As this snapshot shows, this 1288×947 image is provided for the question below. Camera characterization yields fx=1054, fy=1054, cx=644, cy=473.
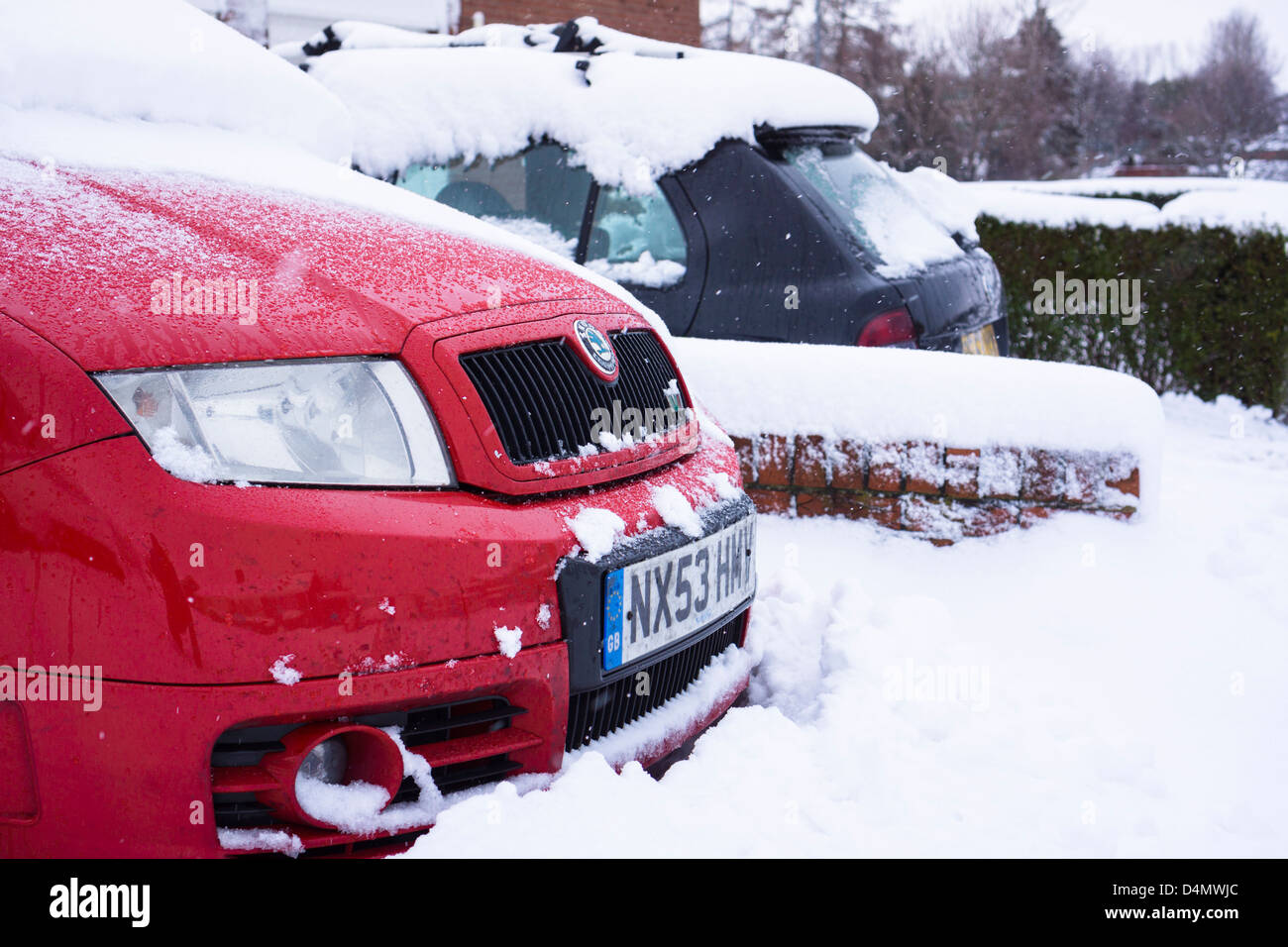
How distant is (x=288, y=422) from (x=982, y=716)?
1611 mm

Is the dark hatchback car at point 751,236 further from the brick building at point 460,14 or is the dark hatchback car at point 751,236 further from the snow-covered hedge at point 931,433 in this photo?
the brick building at point 460,14

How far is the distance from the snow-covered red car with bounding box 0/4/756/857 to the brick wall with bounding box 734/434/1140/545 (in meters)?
1.37

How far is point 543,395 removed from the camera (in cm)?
187

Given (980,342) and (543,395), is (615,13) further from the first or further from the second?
(543,395)

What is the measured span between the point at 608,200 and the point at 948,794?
2480 mm

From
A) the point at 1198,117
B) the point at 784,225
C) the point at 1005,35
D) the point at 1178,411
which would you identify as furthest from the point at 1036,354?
the point at 1198,117

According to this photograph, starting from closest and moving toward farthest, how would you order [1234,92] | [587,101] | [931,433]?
[931,433]
[587,101]
[1234,92]

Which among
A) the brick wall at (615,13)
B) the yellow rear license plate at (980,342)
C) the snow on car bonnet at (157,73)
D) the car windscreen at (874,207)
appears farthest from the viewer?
the brick wall at (615,13)

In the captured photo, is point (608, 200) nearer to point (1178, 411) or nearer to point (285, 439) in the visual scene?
point (285, 439)

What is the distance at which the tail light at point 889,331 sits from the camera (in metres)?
3.51

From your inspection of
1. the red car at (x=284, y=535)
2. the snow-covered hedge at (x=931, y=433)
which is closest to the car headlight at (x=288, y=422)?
the red car at (x=284, y=535)

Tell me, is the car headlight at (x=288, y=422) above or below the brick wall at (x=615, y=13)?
below

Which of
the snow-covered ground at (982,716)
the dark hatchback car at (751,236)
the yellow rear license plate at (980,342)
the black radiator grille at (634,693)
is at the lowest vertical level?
the snow-covered ground at (982,716)

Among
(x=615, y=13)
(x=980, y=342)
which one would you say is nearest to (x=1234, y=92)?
(x=615, y=13)
